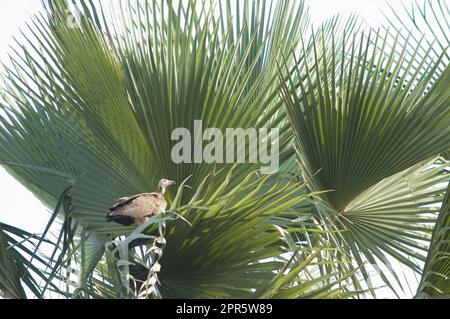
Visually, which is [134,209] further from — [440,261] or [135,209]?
[440,261]

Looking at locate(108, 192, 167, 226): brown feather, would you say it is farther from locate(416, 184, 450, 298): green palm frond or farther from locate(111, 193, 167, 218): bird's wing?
locate(416, 184, 450, 298): green palm frond

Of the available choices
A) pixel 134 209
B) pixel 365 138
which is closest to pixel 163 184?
pixel 134 209

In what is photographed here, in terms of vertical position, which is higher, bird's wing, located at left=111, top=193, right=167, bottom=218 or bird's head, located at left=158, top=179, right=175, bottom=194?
Result: bird's head, located at left=158, top=179, right=175, bottom=194

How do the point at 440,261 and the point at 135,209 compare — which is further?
the point at 135,209

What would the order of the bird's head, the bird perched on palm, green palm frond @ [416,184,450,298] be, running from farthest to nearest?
1. the bird's head
2. the bird perched on palm
3. green palm frond @ [416,184,450,298]

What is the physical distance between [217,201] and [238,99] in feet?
2.69

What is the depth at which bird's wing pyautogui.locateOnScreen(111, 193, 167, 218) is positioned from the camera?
4047 millimetres

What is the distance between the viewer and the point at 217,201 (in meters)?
3.82

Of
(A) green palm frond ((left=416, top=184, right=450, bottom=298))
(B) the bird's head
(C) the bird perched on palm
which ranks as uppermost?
(B) the bird's head

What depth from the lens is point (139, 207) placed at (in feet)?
13.3

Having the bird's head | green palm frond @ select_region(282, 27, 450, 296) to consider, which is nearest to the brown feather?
the bird's head

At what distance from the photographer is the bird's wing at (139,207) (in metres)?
4.05

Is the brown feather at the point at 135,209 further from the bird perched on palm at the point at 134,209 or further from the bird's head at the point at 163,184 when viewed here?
the bird's head at the point at 163,184
